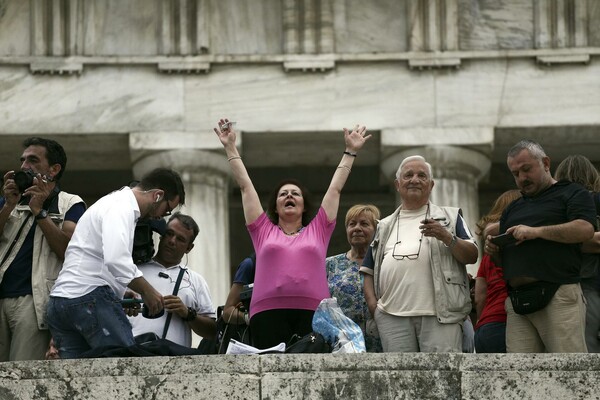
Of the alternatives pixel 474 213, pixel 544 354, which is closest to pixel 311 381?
pixel 544 354

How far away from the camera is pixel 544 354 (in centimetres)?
1285

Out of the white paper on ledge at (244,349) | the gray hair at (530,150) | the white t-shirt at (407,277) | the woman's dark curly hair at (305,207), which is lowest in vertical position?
the white paper on ledge at (244,349)

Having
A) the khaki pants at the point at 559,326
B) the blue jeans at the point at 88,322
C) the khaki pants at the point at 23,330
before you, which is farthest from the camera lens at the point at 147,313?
the khaki pants at the point at 559,326

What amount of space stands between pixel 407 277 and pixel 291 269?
31.3 inches

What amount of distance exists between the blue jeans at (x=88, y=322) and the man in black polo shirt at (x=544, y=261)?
250 cm

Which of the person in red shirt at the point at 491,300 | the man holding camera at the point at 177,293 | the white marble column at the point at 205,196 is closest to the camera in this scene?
the person in red shirt at the point at 491,300

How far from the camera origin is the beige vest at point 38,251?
14.2 metres

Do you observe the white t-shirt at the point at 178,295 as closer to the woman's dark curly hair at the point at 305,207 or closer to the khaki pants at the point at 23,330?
the woman's dark curly hair at the point at 305,207

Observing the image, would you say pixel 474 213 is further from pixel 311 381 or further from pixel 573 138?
pixel 311 381

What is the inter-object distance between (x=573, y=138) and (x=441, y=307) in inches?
385

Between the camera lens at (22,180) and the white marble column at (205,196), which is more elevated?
the white marble column at (205,196)

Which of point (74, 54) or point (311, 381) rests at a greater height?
point (74, 54)

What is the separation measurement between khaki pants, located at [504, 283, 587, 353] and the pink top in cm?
139

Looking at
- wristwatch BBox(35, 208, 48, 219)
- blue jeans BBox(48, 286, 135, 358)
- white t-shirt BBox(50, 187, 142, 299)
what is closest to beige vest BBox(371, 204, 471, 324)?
white t-shirt BBox(50, 187, 142, 299)
